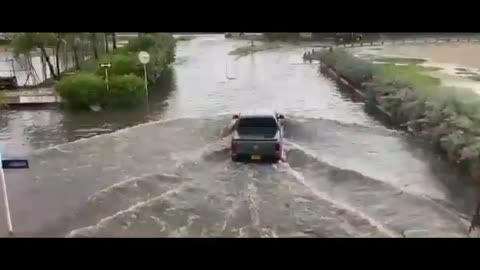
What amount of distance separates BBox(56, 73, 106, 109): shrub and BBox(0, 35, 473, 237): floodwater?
73 mm

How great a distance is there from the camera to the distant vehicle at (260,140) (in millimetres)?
2881

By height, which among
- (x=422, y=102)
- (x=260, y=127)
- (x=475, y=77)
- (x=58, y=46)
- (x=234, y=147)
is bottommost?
(x=234, y=147)

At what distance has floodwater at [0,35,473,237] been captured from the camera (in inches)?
111

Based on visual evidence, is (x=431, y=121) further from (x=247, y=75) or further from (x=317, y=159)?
(x=247, y=75)

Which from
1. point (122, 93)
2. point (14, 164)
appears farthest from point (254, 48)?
point (14, 164)

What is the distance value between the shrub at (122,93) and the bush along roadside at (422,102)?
39.5 inches

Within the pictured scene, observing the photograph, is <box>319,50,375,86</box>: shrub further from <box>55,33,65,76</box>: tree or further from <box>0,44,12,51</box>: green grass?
<box>0,44,12,51</box>: green grass

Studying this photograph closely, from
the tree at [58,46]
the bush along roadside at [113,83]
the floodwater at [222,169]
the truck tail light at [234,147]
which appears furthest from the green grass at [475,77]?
the tree at [58,46]

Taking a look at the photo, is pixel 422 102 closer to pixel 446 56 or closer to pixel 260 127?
pixel 446 56

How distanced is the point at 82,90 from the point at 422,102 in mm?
1771

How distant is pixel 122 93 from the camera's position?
117 inches

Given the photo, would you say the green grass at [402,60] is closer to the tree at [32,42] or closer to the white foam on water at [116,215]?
the white foam on water at [116,215]

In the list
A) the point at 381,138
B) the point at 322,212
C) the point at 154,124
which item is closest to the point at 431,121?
the point at 381,138
